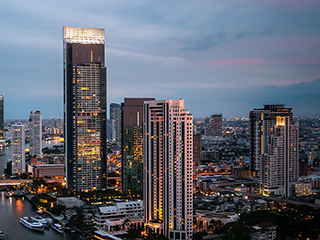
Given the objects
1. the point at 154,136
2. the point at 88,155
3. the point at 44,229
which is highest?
the point at 154,136

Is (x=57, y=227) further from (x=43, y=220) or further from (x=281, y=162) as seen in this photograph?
(x=281, y=162)

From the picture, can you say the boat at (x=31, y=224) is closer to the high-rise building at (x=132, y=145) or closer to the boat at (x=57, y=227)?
the boat at (x=57, y=227)

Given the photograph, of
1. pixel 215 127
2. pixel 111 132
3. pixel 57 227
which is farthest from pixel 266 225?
pixel 215 127

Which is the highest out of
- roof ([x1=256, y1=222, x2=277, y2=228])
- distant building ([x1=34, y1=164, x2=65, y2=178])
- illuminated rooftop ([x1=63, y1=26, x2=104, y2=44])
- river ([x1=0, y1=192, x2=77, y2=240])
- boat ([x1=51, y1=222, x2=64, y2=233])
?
illuminated rooftop ([x1=63, y1=26, x2=104, y2=44])

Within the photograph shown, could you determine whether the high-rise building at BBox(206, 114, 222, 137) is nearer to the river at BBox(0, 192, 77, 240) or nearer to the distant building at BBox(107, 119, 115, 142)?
the distant building at BBox(107, 119, 115, 142)

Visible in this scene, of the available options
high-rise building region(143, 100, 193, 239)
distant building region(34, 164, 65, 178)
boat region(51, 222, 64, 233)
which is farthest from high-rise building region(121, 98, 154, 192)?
distant building region(34, 164, 65, 178)

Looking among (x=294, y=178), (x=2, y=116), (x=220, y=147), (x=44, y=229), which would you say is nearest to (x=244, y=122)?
(x=220, y=147)

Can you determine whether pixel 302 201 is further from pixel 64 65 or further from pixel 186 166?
pixel 64 65
